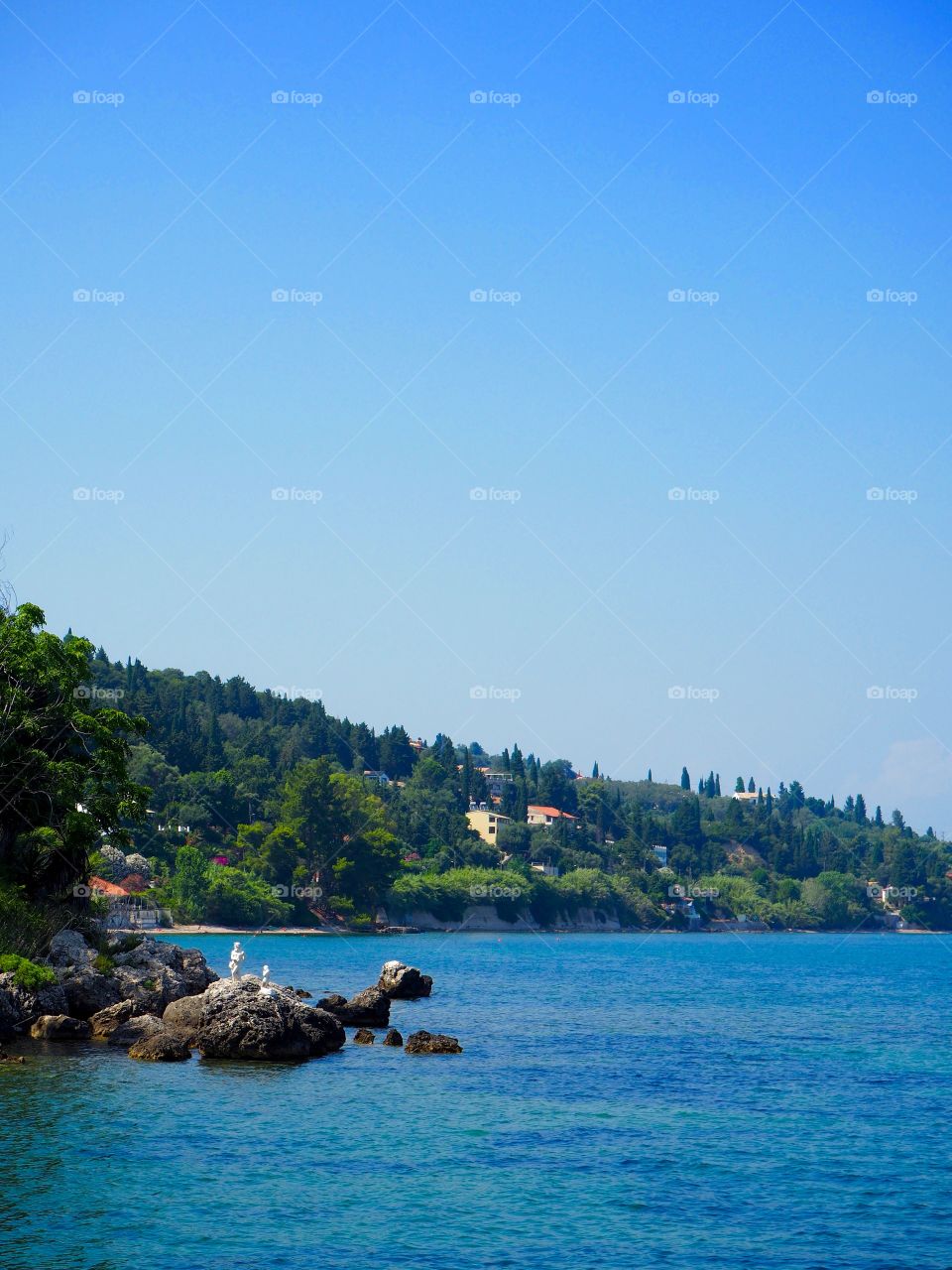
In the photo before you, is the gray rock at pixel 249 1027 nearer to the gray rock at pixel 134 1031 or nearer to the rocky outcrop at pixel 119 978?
the gray rock at pixel 134 1031

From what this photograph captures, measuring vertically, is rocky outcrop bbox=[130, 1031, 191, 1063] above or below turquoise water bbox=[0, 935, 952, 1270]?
above

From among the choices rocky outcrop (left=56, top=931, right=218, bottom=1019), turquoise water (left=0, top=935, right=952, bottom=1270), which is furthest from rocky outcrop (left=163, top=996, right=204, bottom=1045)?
rocky outcrop (left=56, top=931, right=218, bottom=1019)

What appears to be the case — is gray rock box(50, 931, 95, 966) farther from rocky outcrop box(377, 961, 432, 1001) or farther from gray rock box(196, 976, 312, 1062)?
rocky outcrop box(377, 961, 432, 1001)

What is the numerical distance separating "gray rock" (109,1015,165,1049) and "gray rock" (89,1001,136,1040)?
0.83 meters

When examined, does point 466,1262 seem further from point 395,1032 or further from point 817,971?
point 817,971

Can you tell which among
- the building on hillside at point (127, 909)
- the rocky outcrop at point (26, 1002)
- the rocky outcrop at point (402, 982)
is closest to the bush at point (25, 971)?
the rocky outcrop at point (26, 1002)

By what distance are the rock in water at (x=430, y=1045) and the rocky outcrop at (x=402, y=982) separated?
682 inches

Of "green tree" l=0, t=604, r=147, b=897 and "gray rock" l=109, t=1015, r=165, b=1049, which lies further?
"green tree" l=0, t=604, r=147, b=897

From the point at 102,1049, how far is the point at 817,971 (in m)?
94.0

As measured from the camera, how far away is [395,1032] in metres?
52.2

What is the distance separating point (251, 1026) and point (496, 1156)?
599 inches

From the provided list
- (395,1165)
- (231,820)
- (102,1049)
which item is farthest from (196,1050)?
(231,820)

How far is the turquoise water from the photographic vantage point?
83.7 ft

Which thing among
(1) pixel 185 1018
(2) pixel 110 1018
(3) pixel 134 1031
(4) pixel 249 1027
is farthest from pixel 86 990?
(4) pixel 249 1027
